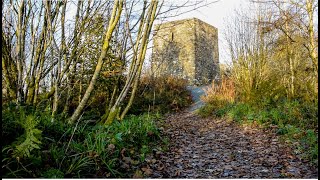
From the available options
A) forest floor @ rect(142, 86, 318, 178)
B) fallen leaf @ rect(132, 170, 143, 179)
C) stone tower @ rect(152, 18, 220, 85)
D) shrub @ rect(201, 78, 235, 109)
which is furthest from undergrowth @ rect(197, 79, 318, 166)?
stone tower @ rect(152, 18, 220, 85)

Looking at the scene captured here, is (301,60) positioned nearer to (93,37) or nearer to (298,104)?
(298,104)

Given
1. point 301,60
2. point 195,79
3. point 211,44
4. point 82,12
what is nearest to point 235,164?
point 82,12

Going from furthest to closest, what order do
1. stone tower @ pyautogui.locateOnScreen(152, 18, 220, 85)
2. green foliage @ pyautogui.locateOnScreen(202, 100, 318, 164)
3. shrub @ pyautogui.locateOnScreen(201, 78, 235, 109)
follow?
stone tower @ pyautogui.locateOnScreen(152, 18, 220, 85) < shrub @ pyautogui.locateOnScreen(201, 78, 235, 109) < green foliage @ pyautogui.locateOnScreen(202, 100, 318, 164)

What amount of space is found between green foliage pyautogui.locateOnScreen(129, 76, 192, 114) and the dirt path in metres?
3.60

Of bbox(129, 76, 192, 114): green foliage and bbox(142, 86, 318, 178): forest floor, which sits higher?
bbox(129, 76, 192, 114): green foliage

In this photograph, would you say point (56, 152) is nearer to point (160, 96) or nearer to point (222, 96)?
point (222, 96)

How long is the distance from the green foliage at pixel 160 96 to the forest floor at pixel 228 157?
349cm

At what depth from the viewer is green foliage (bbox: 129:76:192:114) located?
988 cm

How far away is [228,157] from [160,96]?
23.2 ft

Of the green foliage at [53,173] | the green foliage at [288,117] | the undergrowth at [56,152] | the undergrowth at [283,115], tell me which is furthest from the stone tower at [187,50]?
the green foliage at [53,173]

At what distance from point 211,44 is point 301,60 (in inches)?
489

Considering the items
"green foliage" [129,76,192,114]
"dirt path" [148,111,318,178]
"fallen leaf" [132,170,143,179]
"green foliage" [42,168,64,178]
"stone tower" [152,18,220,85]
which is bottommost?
"dirt path" [148,111,318,178]

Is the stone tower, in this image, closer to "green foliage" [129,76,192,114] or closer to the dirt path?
"green foliage" [129,76,192,114]

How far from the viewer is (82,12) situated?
6.02 meters
